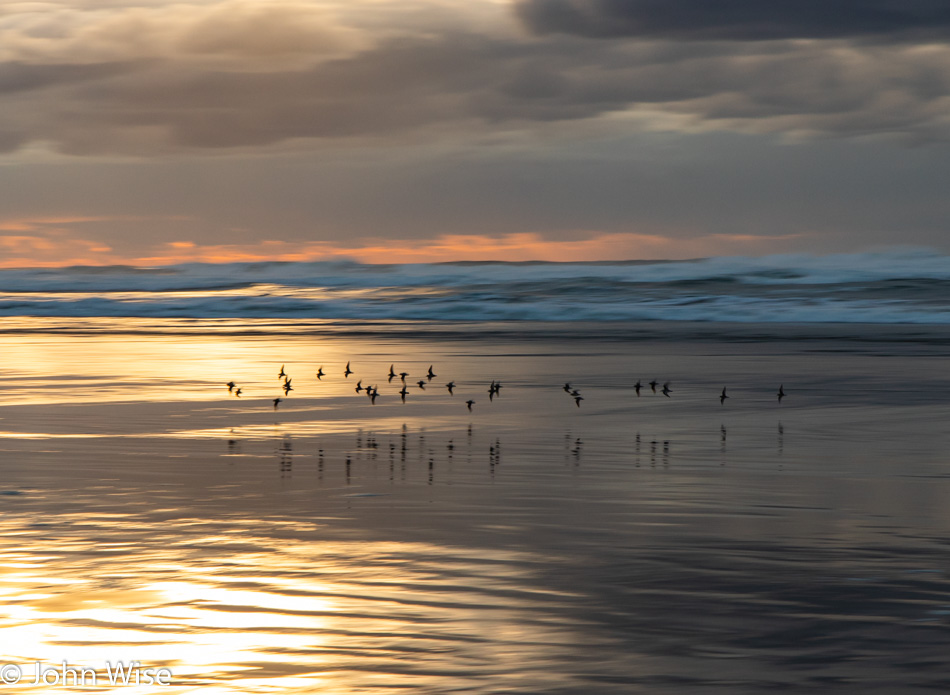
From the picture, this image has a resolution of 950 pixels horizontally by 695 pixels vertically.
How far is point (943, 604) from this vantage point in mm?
5949

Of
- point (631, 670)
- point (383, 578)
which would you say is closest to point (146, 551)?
point (383, 578)

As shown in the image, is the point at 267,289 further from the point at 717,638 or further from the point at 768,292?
the point at 717,638

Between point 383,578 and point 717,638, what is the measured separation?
1920 millimetres

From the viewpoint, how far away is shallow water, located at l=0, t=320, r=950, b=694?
5199 mm
